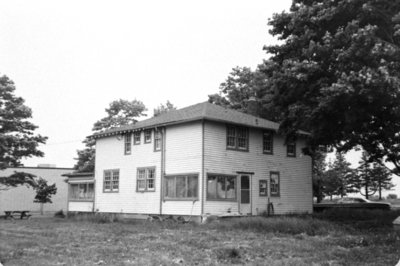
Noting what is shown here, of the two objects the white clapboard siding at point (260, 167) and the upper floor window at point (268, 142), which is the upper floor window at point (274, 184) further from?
the upper floor window at point (268, 142)

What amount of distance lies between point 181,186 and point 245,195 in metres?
3.93

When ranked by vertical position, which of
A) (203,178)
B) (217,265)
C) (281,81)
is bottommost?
(217,265)

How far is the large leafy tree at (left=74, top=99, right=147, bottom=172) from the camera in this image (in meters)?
56.6

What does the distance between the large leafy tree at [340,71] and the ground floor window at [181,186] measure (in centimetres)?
596

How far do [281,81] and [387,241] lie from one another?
962cm

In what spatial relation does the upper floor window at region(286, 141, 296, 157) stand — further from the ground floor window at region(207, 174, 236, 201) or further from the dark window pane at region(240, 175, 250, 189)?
the ground floor window at region(207, 174, 236, 201)

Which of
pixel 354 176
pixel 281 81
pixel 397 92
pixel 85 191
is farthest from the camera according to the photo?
pixel 354 176

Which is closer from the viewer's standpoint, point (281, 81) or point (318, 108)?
point (318, 108)

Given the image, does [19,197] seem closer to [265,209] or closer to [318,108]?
[265,209]

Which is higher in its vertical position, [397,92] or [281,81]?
[281,81]

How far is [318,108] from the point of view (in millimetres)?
20969

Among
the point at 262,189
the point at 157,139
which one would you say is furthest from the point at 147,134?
the point at 262,189

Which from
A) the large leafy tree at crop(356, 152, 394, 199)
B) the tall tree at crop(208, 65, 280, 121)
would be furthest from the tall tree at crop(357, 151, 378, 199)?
the tall tree at crop(208, 65, 280, 121)

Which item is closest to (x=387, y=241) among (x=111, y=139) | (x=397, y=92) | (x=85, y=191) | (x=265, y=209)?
(x=397, y=92)
